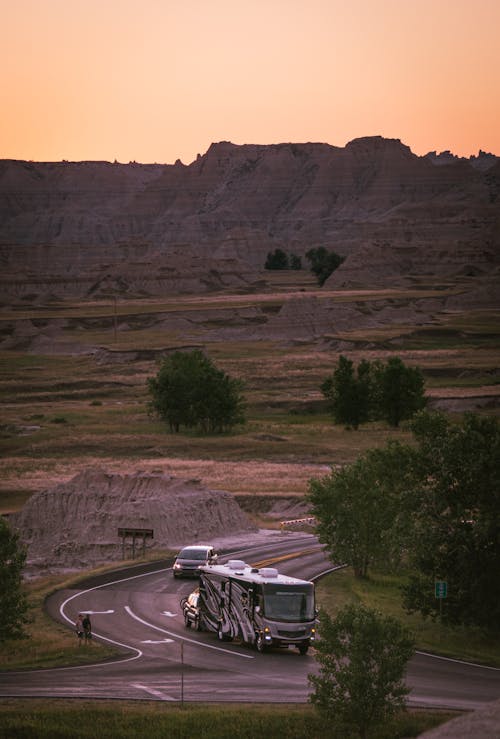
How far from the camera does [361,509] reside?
Result: 141ft

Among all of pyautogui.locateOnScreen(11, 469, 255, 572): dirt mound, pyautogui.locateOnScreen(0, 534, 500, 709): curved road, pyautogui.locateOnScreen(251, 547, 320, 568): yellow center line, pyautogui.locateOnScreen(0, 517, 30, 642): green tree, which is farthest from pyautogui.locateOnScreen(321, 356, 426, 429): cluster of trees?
pyautogui.locateOnScreen(0, 517, 30, 642): green tree

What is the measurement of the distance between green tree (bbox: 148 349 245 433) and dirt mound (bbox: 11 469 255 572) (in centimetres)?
3530

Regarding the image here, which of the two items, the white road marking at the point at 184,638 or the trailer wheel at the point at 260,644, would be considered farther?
the white road marking at the point at 184,638

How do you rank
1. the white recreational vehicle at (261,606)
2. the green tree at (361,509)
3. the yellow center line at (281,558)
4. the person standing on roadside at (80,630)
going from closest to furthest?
the white recreational vehicle at (261,606), the person standing on roadside at (80,630), the green tree at (361,509), the yellow center line at (281,558)

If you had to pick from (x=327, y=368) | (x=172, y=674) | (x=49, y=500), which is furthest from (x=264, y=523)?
(x=327, y=368)

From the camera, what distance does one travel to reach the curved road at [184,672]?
1161 inches

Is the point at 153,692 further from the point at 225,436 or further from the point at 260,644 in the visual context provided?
the point at 225,436

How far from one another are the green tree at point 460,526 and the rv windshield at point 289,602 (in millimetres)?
4380

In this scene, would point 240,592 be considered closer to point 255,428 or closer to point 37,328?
point 255,428

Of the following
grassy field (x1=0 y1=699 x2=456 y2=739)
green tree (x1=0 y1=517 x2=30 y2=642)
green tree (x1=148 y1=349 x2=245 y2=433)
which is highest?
green tree (x1=148 y1=349 x2=245 y2=433)

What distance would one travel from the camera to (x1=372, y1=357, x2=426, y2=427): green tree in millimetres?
92488

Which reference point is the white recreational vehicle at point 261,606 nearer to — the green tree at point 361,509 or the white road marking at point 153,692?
the white road marking at point 153,692

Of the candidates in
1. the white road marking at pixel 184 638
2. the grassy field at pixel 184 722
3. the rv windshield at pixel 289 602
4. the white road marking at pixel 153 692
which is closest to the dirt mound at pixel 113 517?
the white road marking at pixel 184 638

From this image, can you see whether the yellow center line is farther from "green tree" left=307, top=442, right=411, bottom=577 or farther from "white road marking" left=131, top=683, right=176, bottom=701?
"white road marking" left=131, top=683, right=176, bottom=701
